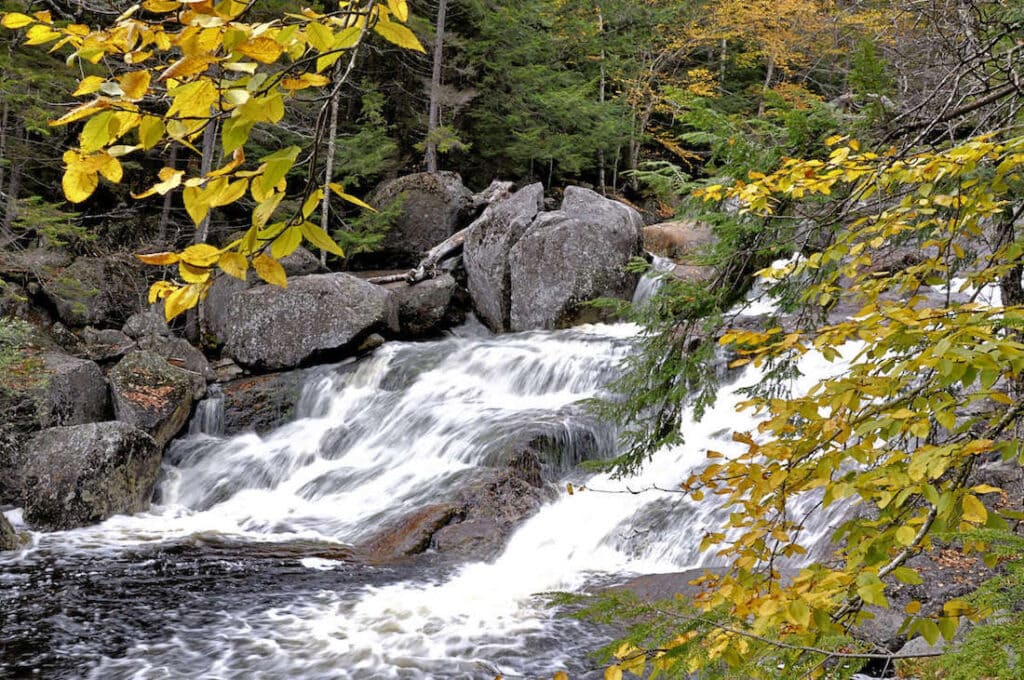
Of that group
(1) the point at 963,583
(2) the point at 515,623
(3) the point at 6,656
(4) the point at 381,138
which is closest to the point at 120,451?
(3) the point at 6,656

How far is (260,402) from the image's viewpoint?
13148 millimetres

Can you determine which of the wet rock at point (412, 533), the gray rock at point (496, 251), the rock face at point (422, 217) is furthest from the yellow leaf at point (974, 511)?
the rock face at point (422, 217)

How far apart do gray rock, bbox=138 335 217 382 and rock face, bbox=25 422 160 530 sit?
377cm

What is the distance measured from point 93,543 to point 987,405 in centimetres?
966

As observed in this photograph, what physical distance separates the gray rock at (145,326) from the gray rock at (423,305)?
4.69m

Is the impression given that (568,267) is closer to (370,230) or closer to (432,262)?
(432,262)

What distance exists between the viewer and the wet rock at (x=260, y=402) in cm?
1281

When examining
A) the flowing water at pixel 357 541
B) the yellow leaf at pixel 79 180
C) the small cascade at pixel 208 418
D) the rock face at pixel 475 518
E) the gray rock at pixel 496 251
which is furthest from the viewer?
the gray rock at pixel 496 251

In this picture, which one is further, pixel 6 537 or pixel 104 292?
pixel 104 292

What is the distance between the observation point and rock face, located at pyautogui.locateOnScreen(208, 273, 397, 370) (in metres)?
14.1

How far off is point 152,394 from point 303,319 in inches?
123

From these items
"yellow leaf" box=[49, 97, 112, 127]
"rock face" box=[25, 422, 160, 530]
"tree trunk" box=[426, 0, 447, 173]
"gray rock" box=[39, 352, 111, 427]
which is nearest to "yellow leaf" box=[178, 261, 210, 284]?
"yellow leaf" box=[49, 97, 112, 127]

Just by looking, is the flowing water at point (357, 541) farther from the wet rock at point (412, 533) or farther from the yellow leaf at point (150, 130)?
the yellow leaf at point (150, 130)

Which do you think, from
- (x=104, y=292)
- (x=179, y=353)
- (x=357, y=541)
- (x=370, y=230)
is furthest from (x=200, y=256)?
(x=370, y=230)
